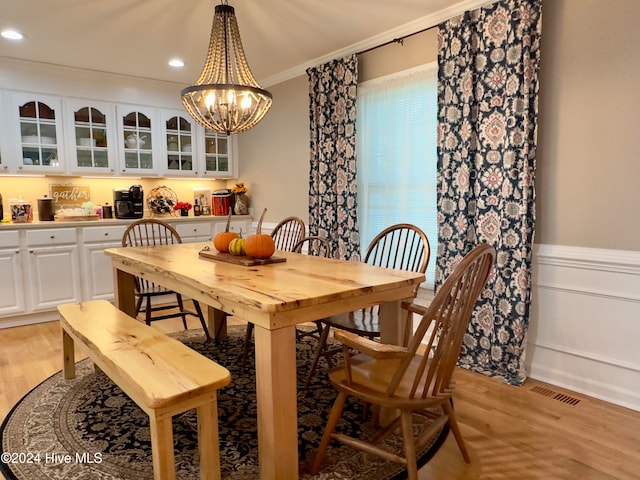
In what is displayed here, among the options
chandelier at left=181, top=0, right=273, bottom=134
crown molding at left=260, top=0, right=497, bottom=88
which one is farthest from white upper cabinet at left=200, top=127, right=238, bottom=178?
chandelier at left=181, top=0, right=273, bottom=134

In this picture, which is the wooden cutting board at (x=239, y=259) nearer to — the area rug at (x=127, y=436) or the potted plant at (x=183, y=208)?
the area rug at (x=127, y=436)

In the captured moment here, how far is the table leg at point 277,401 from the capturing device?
149 cm

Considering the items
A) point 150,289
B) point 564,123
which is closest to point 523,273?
point 564,123

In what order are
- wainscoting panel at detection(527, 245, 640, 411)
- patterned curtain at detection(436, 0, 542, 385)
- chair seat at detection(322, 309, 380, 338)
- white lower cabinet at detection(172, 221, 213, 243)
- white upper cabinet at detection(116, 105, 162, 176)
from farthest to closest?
white lower cabinet at detection(172, 221, 213, 243), white upper cabinet at detection(116, 105, 162, 176), patterned curtain at detection(436, 0, 542, 385), wainscoting panel at detection(527, 245, 640, 411), chair seat at detection(322, 309, 380, 338)

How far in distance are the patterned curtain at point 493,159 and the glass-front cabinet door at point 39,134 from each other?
352 cm

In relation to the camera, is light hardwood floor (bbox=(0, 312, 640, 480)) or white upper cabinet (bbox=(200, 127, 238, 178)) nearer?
light hardwood floor (bbox=(0, 312, 640, 480))

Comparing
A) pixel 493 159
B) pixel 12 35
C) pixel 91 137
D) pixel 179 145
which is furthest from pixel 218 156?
pixel 493 159

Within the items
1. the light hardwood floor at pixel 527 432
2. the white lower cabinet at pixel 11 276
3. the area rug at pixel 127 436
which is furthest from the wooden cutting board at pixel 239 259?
the white lower cabinet at pixel 11 276

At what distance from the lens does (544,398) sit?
7.88 ft

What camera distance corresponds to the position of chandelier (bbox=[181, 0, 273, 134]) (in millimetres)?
2182

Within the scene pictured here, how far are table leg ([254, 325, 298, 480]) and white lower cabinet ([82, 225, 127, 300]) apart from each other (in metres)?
3.18

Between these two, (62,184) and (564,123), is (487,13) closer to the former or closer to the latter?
(564,123)

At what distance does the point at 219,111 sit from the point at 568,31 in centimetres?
200

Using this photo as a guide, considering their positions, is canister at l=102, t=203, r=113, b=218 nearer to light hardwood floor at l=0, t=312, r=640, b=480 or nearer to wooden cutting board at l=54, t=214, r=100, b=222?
wooden cutting board at l=54, t=214, r=100, b=222
